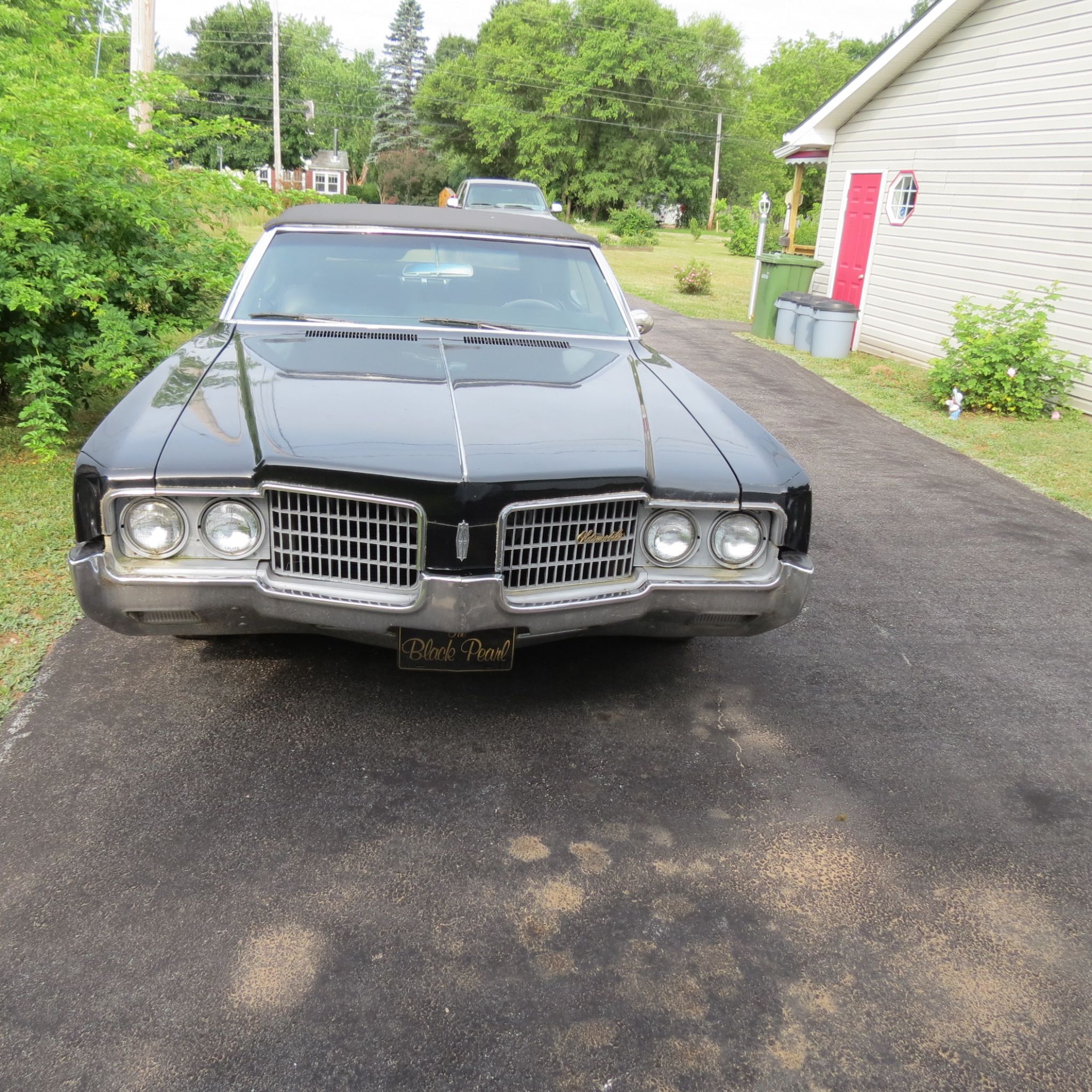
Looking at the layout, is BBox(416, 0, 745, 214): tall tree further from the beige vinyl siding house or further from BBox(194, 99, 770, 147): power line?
the beige vinyl siding house

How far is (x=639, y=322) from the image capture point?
15.3 ft

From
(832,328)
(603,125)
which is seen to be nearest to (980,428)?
(832,328)

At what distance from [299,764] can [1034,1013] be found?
216 cm

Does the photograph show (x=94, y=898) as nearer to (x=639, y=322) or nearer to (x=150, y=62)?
(x=639, y=322)

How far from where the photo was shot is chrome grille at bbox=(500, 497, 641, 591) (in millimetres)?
2887

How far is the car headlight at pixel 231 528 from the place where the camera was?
112 inches

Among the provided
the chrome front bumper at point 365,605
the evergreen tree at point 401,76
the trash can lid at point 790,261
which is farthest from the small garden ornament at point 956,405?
the evergreen tree at point 401,76

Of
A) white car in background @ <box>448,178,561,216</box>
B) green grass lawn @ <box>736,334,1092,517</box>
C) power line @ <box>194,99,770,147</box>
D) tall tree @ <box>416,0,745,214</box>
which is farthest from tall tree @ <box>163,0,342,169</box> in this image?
green grass lawn @ <box>736,334,1092,517</box>

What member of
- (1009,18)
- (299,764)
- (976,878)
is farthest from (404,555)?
(1009,18)

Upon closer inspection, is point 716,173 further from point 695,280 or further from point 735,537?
point 735,537

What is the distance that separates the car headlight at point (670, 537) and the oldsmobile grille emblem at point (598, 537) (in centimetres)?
10

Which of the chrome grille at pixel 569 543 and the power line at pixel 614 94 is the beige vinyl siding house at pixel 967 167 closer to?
the chrome grille at pixel 569 543

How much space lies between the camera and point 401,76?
277 feet

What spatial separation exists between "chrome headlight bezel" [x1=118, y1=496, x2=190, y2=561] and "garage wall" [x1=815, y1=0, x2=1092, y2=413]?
9.54 meters
